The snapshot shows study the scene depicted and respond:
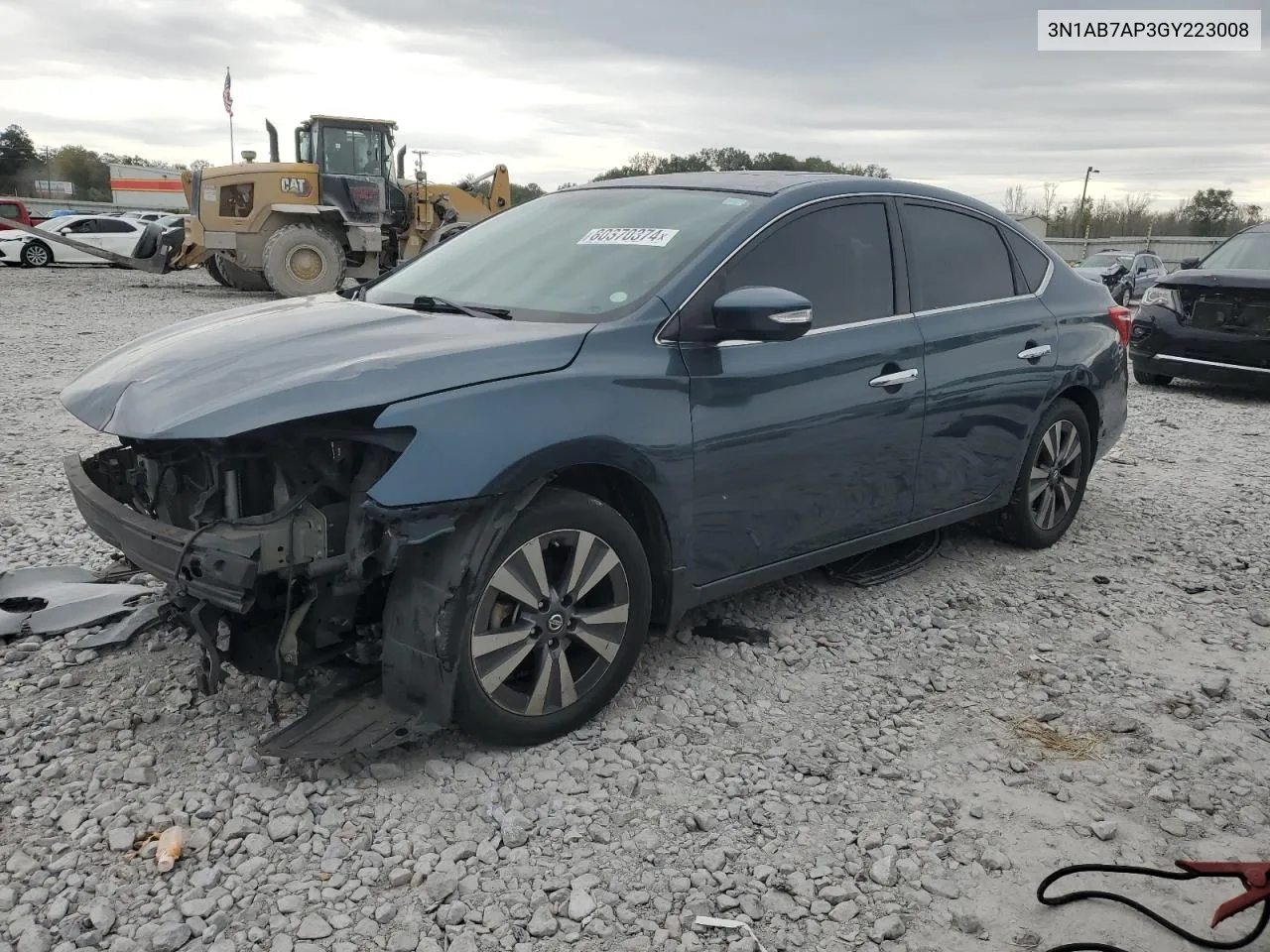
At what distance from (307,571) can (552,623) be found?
2.34 ft

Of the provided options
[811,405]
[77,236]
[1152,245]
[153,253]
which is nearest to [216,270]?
[153,253]

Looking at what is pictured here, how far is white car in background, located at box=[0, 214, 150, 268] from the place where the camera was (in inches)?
982

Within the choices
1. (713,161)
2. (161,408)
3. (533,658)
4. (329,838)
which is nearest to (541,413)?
(533,658)

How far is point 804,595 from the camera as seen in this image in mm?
4461

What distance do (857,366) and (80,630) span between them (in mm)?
2961

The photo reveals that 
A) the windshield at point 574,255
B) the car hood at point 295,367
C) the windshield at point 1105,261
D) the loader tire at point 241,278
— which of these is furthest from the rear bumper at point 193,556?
the windshield at point 1105,261

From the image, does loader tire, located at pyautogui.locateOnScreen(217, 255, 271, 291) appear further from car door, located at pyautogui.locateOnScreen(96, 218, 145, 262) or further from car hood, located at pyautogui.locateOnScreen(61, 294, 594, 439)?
car hood, located at pyautogui.locateOnScreen(61, 294, 594, 439)

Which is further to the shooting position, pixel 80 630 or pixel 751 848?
pixel 80 630

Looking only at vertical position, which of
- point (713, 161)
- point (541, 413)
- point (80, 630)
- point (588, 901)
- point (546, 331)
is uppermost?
point (713, 161)

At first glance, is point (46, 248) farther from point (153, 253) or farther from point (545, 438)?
point (545, 438)

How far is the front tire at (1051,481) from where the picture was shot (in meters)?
4.91

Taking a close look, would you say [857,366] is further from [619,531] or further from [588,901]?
[588,901]

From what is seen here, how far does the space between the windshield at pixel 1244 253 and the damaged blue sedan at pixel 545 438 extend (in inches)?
285

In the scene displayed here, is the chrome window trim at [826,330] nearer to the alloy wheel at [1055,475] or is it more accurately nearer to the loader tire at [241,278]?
the alloy wheel at [1055,475]
